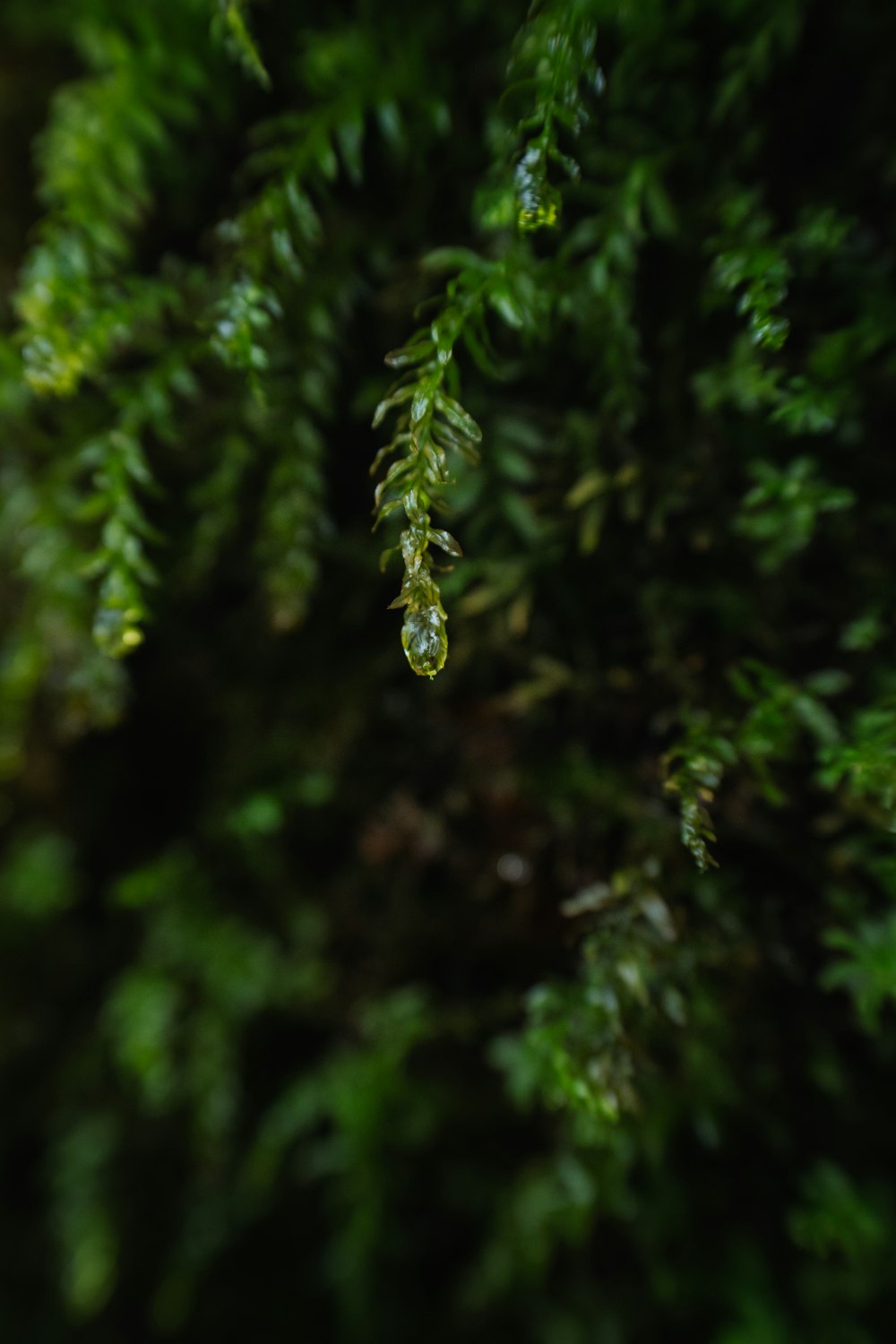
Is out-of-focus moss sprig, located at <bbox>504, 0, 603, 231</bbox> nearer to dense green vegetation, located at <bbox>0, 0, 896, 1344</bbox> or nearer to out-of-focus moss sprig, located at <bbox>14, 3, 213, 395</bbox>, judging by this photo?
dense green vegetation, located at <bbox>0, 0, 896, 1344</bbox>

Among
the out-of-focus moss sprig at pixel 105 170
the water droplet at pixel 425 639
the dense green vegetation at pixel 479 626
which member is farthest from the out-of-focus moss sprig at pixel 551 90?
the out-of-focus moss sprig at pixel 105 170

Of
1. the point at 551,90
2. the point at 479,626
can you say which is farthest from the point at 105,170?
the point at 479,626

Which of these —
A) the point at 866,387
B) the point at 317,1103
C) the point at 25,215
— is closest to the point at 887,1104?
the point at 317,1103

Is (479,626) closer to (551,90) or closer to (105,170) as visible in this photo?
(551,90)

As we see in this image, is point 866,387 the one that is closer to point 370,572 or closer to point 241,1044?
point 370,572

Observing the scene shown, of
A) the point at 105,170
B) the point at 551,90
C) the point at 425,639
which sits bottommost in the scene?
the point at 425,639

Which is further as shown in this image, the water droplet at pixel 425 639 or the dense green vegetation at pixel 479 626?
the dense green vegetation at pixel 479 626

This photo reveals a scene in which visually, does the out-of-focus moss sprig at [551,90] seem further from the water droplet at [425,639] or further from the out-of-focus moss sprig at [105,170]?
the out-of-focus moss sprig at [105,170]

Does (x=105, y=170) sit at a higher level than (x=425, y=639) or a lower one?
higher

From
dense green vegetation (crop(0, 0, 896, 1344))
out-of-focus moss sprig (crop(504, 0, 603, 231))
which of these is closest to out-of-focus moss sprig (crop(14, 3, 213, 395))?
dense green vegetation (crop(0, 0, 896, 1344))
